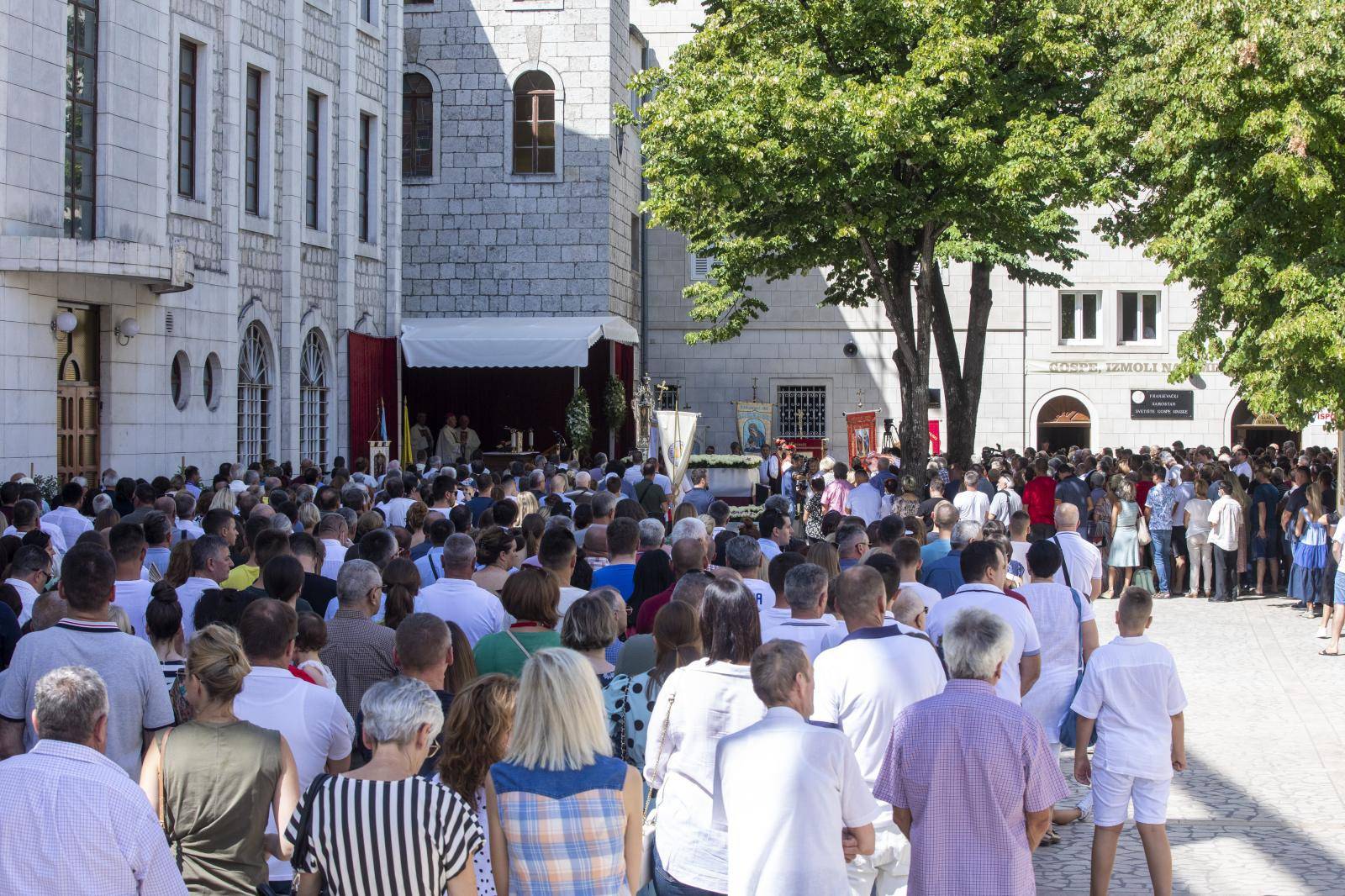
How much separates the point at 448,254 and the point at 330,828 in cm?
2743

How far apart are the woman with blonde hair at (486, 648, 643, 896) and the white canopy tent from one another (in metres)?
23.3

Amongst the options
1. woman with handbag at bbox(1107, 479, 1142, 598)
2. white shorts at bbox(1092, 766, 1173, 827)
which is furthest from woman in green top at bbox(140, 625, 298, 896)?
woman with handbag at bbox(1107, 479, 1142, 598)

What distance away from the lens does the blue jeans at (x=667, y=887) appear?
500 cm

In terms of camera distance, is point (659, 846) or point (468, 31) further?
point (468, 31)

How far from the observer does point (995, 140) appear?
76.6 feet

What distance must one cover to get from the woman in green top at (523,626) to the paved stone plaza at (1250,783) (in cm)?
296

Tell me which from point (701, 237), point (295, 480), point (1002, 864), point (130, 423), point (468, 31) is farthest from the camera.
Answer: point (468, 31)

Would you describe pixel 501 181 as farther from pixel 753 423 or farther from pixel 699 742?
pixel 699 742

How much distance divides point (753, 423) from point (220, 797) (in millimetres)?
31608

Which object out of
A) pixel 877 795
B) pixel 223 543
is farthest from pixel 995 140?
pixel 877 795

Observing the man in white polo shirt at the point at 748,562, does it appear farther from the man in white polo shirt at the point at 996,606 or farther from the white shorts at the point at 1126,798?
the white shorts at the point at 1126,798

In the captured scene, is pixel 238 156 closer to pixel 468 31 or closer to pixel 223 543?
pixel 468 31

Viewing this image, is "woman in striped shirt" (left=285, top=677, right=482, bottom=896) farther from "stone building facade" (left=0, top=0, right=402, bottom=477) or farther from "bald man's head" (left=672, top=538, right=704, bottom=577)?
"stone building facade" (left=0, top=0, right=402, bottom=477)

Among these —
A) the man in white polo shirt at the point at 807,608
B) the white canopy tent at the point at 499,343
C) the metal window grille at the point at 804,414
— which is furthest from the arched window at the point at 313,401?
the man in white polo shirt at the point at 807,608
